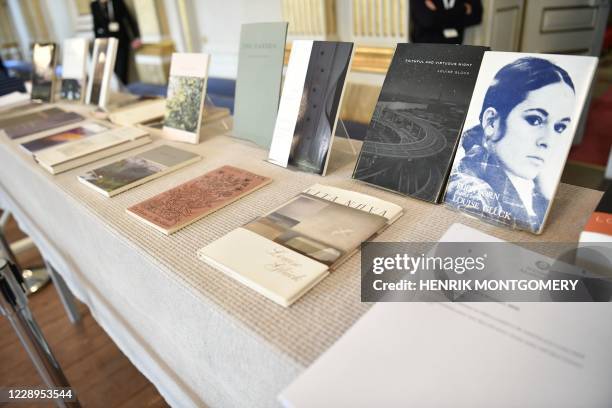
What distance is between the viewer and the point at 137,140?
1116mm

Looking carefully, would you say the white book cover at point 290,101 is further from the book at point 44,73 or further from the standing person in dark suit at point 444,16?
the standing person in dark suit at point 444,16

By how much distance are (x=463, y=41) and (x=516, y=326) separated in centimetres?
237

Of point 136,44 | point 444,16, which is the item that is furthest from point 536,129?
point 136,44

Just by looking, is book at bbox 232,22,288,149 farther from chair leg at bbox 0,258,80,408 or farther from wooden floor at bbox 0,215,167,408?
wooden floor at bbox 0,215,167,408

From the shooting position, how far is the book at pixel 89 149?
99cm

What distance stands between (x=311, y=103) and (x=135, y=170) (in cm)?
45

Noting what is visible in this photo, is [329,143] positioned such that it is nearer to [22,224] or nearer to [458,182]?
[458,182]

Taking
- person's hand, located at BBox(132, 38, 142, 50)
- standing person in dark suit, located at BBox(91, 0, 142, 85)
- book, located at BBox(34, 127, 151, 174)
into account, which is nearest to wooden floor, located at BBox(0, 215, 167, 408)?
book, located at BBox(34, 127, 151, 174)

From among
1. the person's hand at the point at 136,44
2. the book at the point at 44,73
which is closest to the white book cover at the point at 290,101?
the book at the point at 44,73

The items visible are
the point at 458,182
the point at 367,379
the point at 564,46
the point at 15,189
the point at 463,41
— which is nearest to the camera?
the point at 367,379

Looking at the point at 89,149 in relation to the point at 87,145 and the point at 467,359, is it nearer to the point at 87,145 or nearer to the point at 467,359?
the point at 87,145

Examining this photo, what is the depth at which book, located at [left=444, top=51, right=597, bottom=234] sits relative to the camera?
0.55 metres

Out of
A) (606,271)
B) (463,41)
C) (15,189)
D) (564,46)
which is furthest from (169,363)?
(564,46)

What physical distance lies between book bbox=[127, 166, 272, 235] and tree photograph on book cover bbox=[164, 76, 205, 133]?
277mm
